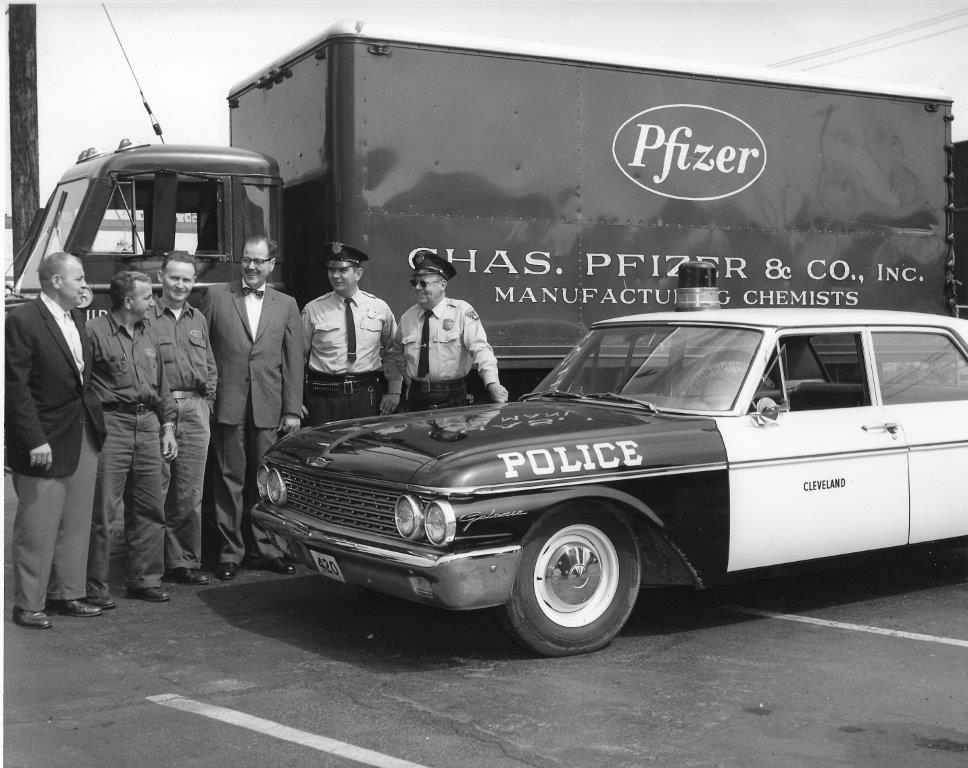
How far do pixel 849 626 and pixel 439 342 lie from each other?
2.99 m

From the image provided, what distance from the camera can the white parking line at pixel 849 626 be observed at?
5.18 metres

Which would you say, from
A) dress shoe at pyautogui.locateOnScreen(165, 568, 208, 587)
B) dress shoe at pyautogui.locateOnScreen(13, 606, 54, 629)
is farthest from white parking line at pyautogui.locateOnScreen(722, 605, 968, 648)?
dress shoe at pyautogui.locateOnScreen(13, 606, 54, 629)

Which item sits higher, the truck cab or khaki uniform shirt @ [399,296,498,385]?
the truck cab

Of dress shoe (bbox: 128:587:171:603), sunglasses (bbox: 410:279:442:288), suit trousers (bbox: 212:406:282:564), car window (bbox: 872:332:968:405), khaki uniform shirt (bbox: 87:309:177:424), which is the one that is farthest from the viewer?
sunglasses (bbox: 410:279:442:288)

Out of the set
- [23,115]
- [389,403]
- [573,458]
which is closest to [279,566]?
[389,403]

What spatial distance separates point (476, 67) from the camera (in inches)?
299

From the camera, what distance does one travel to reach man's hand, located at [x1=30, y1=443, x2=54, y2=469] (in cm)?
545

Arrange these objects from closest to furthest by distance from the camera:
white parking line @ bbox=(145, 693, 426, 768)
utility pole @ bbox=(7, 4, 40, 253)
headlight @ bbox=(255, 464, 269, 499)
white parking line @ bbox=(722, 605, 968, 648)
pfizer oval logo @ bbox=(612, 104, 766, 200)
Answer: white parking line @ bbox=(145, 693, 426, 768) < white parking line @ bbox=(722, 605, 968, 648) < headlight @ bbox=(255, 464, 269, 499) < pfizer oval logo @ bbox=(612, 104, 766, 200) < utility pole @ bbox=(7, 4, 40, 253)

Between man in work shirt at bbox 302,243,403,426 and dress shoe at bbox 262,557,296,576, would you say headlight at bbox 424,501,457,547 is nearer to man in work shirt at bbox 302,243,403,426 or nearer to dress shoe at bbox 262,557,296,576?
dress shoe at bbox 262,557,296,576

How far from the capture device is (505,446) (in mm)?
4805

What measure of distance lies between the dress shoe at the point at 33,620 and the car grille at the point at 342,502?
1.33 metres

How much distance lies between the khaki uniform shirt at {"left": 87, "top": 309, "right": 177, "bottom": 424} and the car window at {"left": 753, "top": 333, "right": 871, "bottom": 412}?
3.31 m

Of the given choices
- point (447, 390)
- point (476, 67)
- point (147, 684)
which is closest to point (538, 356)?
point (447, 390)

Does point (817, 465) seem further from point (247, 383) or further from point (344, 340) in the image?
point (247, 383)
